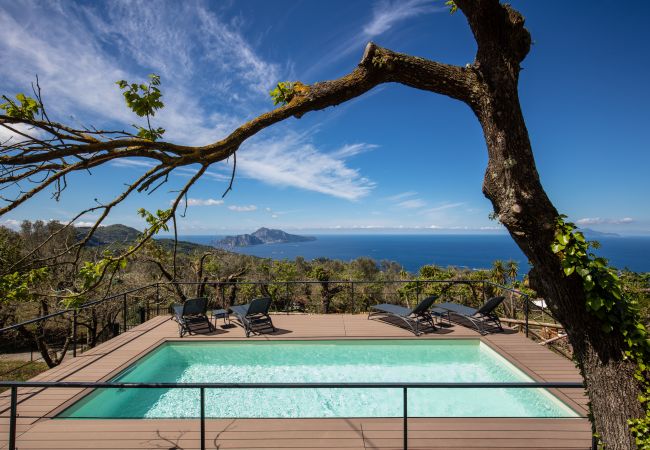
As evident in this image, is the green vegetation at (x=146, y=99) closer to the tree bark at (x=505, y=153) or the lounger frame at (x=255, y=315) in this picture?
the tree bark at (x=505, y=153)

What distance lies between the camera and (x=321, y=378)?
242 inches

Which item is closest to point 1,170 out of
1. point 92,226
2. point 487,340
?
point 92,226

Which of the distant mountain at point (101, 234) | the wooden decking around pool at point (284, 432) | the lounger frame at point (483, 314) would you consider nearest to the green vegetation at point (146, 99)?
the distant mountain at point (101, 234)

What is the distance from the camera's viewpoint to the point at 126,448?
3307mm

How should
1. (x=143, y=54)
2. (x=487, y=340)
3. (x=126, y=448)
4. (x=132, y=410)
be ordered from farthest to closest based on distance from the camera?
(x=487, y=340) → (x=143, y=54) → (x=132, y=410) → (x=126, y=448)

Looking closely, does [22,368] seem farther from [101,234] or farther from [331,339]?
[331,339]

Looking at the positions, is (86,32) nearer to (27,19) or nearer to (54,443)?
(27,19)

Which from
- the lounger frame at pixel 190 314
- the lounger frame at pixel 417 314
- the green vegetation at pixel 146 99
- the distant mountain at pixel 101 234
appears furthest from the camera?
the lounger frame at pixel 417 314

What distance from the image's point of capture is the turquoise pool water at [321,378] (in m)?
4.83

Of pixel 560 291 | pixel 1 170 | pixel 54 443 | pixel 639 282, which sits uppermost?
pixel 1 170

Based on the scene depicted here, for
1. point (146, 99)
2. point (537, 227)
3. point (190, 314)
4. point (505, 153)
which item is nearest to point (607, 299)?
point (537, 227)

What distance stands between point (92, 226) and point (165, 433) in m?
2.90

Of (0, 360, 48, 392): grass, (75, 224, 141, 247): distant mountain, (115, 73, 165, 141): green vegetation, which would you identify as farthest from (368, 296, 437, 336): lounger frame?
(0, 360, 48, 392): grass

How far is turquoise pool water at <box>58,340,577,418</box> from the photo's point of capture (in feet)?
15.8
